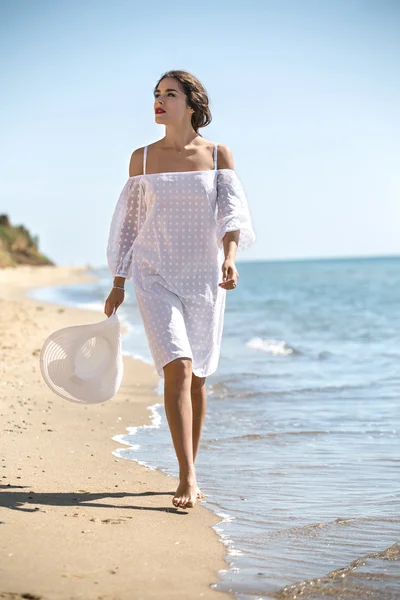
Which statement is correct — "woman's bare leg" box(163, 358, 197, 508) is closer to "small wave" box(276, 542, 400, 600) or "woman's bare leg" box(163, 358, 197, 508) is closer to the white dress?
the white dress

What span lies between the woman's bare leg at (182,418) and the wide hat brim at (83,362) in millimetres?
412

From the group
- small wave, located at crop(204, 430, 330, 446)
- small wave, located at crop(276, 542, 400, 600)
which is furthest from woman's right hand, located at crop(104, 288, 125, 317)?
small wave, located at crop(204, 430, 330, 446)

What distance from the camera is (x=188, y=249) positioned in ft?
13.6

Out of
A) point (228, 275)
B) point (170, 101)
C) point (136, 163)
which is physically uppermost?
point (170, 101)

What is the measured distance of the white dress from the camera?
412cm

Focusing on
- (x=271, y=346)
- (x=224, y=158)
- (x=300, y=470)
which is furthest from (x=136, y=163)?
(x=271, y=346)

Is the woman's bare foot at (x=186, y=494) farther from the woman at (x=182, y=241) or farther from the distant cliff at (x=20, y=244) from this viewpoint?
the distant cliff at (x=20, y=244)

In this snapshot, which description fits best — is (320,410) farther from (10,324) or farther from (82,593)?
(10,324)

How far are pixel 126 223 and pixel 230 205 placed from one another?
0.53 metres

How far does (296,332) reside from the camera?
17.4m

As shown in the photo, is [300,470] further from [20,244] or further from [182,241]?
[20,244]

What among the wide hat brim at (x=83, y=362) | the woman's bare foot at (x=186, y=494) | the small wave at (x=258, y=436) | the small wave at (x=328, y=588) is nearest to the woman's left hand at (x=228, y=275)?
the wide hat brim at (x=83, y=362)

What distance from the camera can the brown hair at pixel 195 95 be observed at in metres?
4.23

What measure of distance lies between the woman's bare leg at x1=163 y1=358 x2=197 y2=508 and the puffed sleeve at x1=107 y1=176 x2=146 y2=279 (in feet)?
1.87
